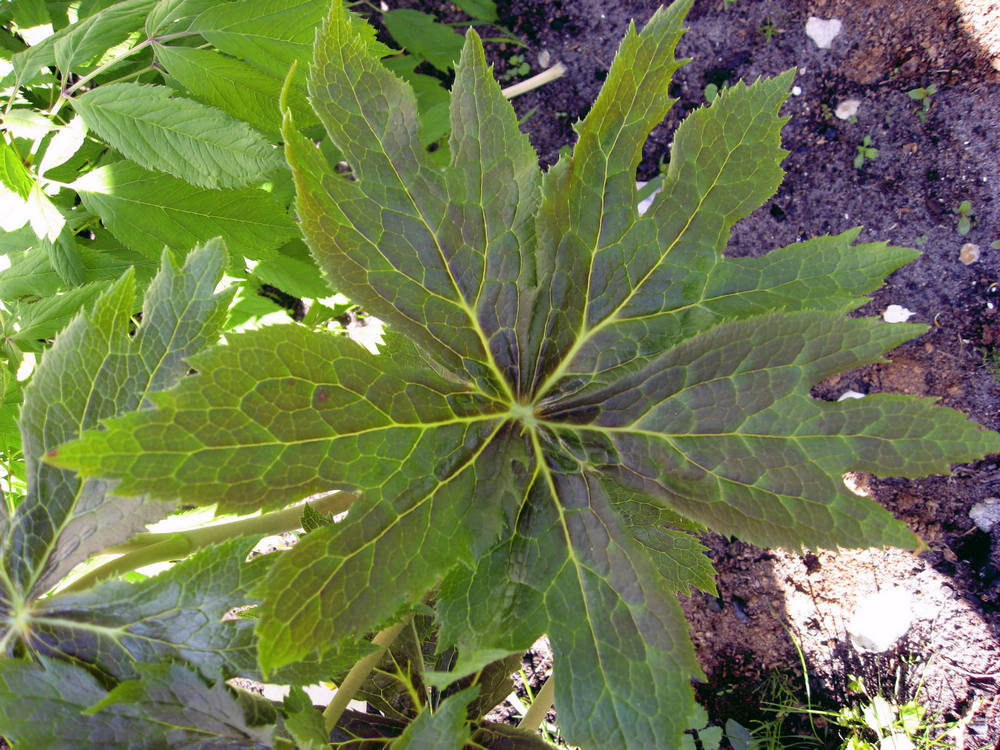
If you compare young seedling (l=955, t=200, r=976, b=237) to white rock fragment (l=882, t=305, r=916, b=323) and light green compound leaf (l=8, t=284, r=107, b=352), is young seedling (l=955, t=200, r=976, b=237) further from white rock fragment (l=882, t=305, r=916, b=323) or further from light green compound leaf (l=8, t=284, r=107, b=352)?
light green compound leaf (l=8, t=284, r=107, b=352)

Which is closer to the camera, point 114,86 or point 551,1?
point 114,86

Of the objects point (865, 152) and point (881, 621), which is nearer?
point (881, 621)

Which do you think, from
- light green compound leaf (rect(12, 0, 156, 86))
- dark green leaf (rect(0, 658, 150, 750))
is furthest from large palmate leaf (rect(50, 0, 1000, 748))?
light green compound leaf (rect(12, 0, 156, 86))

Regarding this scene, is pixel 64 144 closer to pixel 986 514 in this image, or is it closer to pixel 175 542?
pixel 175 542

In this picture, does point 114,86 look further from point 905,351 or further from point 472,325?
point 905,351

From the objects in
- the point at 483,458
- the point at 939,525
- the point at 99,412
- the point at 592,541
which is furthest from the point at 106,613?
the point at 939,525

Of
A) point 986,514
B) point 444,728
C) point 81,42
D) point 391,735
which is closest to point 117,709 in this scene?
point 444,728
